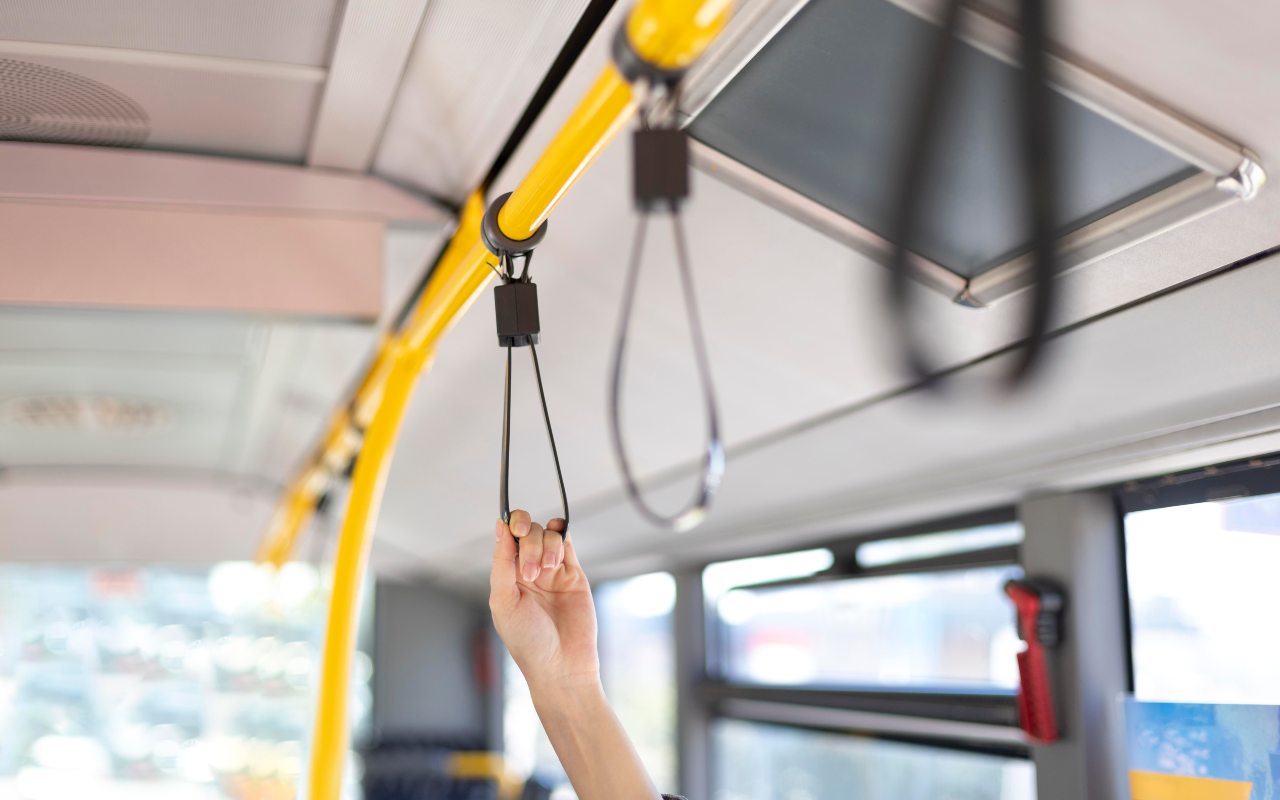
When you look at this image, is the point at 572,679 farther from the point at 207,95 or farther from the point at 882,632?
the point at 882,632

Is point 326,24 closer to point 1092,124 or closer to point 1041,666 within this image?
point 1092,124

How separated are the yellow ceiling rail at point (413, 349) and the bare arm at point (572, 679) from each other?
498 mm

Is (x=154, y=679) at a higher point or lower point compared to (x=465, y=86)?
lower

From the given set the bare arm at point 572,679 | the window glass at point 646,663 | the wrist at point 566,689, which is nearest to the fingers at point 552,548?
the bare arm at point 572,679

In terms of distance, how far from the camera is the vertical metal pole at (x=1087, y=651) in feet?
8.09

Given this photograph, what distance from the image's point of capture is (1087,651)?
2.49m

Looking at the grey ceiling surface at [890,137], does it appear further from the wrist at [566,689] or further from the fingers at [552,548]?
the wrist at [566,689]

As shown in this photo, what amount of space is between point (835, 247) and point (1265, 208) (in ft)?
2.26

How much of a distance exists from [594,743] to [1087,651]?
1.28 m

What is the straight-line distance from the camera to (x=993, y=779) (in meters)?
3.15

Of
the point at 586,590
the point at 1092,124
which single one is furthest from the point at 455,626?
the point at 1092,124

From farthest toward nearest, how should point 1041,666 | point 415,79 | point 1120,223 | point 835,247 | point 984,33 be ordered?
point 1041,666 → point 415,79 → point 835,247 → point 1120,223 → point 984,33

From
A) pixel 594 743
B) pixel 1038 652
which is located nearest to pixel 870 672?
pixel 1038 652

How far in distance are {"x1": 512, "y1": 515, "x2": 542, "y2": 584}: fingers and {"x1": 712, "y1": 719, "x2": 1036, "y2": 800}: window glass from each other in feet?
5.52
